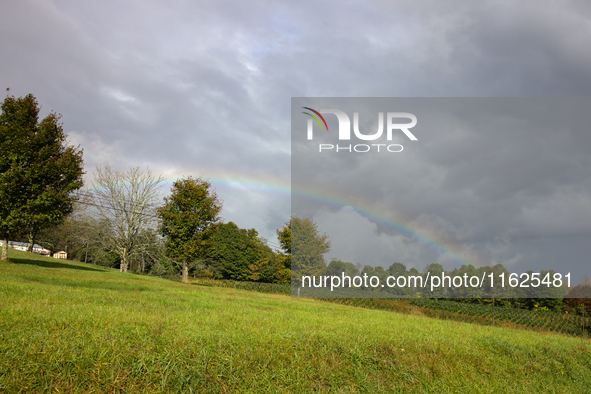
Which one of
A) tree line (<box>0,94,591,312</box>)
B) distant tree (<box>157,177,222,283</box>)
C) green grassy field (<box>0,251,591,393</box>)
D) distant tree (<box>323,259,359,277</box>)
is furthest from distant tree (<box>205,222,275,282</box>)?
green grassy field (<box>0,251,591,393</box>)

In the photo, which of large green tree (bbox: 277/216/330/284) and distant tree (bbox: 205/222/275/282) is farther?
distant tree (bbox: 205/222/275/282)

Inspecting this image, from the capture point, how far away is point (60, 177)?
19.1 metres

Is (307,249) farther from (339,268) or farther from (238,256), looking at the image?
(238,256)

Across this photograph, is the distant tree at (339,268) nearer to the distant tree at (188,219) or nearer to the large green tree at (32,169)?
the distant tree at (188,219)

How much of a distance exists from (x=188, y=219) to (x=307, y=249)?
32.0 ft

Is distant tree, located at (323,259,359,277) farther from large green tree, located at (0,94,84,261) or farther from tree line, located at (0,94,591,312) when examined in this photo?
large green tree, located at (0,94,84,261)

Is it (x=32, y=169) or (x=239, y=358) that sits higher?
(x=32, y=169)

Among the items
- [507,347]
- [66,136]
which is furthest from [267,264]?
[507,347]

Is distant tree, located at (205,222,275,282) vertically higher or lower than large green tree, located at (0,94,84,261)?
lower

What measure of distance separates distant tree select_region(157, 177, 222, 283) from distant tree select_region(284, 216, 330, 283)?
689 cm

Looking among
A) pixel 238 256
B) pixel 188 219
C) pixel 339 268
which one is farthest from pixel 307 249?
pixel 238 256

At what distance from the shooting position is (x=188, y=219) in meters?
28.0

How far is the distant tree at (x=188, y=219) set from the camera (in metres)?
28.1

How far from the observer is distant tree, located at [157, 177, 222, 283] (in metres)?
28.1
